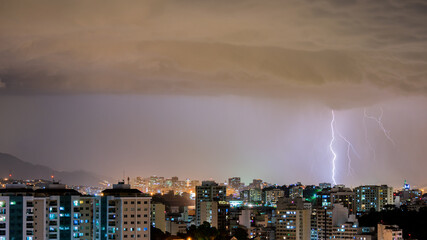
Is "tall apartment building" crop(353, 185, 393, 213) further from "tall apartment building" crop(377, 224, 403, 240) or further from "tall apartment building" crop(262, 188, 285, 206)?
"tall apartment building" crop(377, 224, 403, 240)

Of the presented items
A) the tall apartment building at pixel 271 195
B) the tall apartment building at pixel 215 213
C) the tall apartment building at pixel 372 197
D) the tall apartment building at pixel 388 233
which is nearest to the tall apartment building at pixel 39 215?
the tall apartment building at pixel 388 233

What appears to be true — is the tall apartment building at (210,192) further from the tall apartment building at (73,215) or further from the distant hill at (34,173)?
the distant hill at (34,173)

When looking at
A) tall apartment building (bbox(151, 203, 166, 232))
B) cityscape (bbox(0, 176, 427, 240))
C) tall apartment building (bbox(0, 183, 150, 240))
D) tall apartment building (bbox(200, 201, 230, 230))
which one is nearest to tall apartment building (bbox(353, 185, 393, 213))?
cityscape (bbox(0, 176, 427, 240))

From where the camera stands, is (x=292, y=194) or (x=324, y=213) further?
(x=292, y=194)

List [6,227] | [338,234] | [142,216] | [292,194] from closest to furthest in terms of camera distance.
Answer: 1. [6,227]
2. [142,216]
3. [338,234]
4. [292,194]

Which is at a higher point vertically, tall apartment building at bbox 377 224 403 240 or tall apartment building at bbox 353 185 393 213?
tall apartment building at bbox 353 185 393 213

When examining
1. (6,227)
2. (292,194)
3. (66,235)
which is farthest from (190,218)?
(6,227)

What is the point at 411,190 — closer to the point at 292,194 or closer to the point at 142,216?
the point at 292,194
